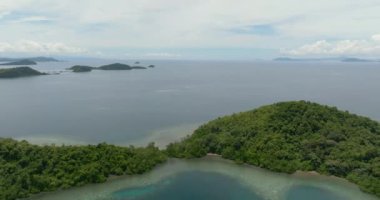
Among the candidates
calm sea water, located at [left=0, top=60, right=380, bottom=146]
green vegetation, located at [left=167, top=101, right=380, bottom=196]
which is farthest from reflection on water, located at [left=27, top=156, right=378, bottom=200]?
calm sea water, located at [left=0, top=60, right=380, bottom=146]

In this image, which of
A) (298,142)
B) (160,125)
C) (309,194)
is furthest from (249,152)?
(160,125)

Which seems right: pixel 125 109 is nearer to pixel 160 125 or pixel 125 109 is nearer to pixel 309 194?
pixel 160 125

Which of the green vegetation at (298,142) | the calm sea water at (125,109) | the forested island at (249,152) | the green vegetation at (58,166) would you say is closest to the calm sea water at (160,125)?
the calm sea water at (125,109)

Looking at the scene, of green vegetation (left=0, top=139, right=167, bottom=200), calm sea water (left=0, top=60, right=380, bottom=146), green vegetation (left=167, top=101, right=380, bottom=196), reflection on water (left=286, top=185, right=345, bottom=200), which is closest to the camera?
green vegetation (left=0, top=139, right=167, bottom=200)

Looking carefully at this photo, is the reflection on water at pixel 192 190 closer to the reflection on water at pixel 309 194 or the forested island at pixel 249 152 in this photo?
the forested island at pixel 249 152

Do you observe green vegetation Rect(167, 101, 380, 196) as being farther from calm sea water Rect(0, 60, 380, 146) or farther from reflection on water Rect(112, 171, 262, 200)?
calm sea water Rect(0, 60, 380, 146)

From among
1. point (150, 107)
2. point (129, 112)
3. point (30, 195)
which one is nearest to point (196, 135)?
point (30, 195)
